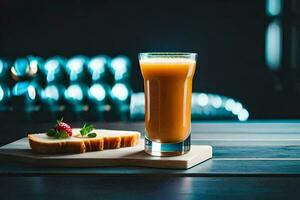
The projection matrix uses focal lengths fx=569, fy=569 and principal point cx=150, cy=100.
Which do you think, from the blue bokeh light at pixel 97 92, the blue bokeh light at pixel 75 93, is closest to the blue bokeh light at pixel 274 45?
the blue bokeh light at pixel 97 92

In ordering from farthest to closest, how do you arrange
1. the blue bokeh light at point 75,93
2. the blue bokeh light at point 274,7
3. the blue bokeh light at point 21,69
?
1. the blue bokeh light at point 274,7
2. the blue bokeh light at point 75,93
3. the blue bokeh light at point 21,69

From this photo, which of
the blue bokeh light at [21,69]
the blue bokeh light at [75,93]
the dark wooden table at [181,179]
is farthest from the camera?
the blue bokeh light at [75,93]

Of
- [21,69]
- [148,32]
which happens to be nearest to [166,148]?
[21,69]

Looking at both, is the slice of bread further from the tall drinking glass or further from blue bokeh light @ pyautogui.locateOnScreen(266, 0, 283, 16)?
blue bokeh light @ pyautogui.locateOnScreen(266, 0, 283, 16)

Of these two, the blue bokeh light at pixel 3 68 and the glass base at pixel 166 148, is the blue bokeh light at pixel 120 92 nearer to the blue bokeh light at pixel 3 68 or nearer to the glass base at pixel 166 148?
the blue bokeh light at pixel 3 68

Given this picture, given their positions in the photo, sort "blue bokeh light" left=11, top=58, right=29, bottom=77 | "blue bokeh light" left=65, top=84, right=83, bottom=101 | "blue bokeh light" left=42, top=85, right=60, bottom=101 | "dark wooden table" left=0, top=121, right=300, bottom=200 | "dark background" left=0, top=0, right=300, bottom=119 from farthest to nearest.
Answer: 1. "dark background" left=0, top=0, right=300, bottom=119
2. "blue bokeh light" left=65, top=84, right=83, bottom=101
3. "blue bokeh light" left=42, top=85, right=60, bottom=101
4. "blue bokeh light" left=11, top=58, right=29, bottom=77
5. "dark wooden table" left=0, top=121, right=300, bottom=200

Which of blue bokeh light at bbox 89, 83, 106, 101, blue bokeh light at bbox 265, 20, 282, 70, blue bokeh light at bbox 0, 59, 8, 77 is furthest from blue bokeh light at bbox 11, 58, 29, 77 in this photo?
blue bokeh light at bbox 265, 20, 282, 70
